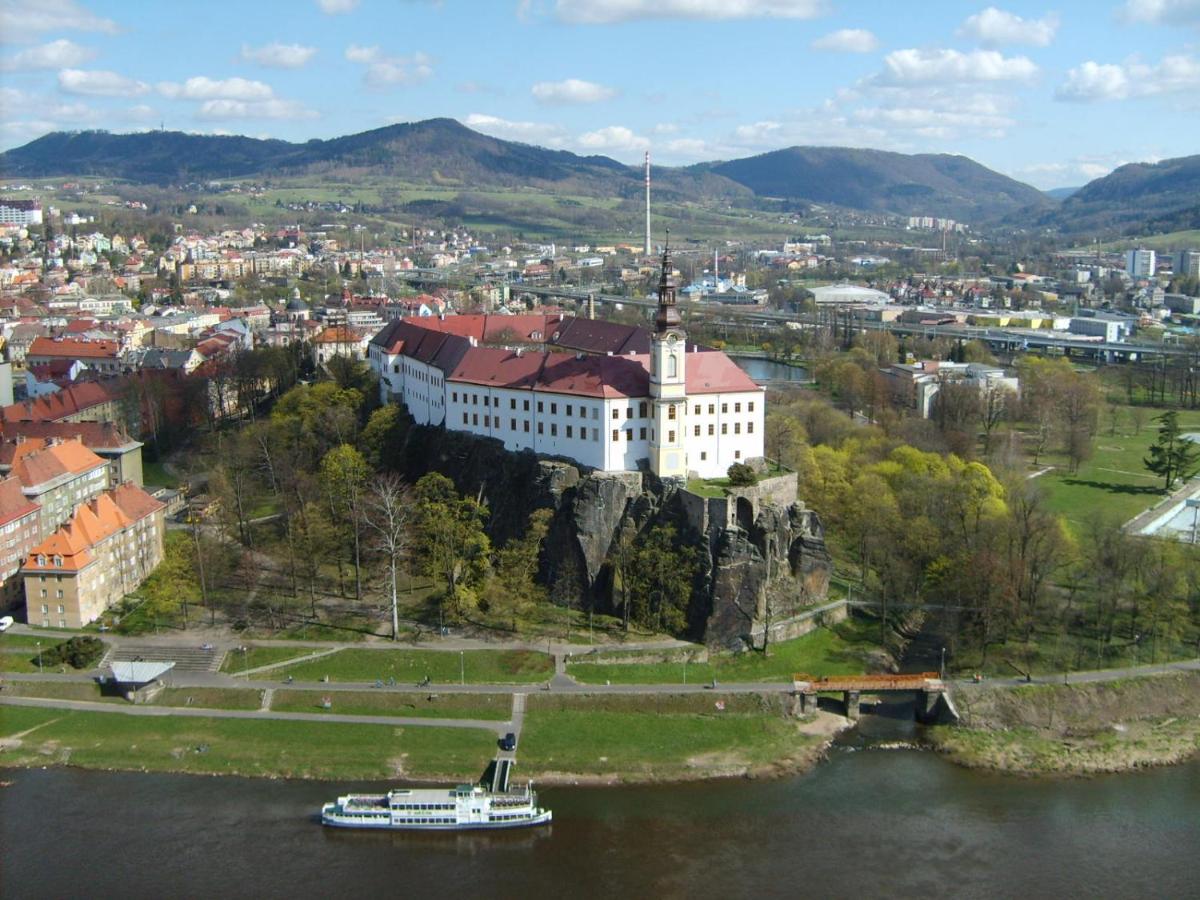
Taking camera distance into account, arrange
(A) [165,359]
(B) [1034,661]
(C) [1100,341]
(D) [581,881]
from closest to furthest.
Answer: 1. (D) [581,881]
2. (B) [1034,661]
3. (A) [165,359]
4. (C) [1100,341]

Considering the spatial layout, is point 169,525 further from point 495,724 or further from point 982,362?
point 982,362

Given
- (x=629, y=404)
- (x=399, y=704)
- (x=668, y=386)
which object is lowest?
(x=399, y=704)

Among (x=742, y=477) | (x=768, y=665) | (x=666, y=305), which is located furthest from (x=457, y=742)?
(x=666, y=305)

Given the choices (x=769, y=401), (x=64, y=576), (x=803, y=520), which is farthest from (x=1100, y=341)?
(x=64, y=576)

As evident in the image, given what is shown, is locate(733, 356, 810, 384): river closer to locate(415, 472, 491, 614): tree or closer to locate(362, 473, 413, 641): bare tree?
locate(362, 473, 413, 641): bare tree

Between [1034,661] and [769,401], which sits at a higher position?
[769,401]

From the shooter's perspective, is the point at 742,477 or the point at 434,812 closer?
the point at 434,812

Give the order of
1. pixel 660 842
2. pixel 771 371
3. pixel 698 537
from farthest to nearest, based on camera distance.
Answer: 1. pixel 771 371
2. pixel 698 537
3. pixel 660 842

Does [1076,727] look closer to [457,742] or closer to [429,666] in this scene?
[457,742]
